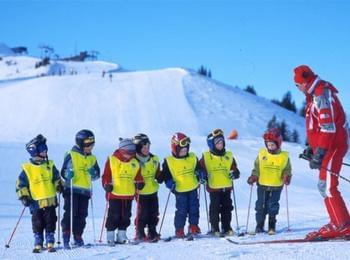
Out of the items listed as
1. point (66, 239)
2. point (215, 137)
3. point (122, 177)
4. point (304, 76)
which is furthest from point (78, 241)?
point (304, 76)

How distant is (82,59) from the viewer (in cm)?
14225

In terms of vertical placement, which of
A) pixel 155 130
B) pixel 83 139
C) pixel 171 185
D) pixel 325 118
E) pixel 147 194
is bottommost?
pixel 147 194

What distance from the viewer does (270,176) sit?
352 inches

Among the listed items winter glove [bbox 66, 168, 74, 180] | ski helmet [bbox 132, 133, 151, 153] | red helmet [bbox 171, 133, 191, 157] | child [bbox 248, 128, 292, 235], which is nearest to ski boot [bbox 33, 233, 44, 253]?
winter glove [bbox 66, 168, 74, 180]

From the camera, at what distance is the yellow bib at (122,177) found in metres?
8.09

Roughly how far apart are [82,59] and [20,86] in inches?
3065

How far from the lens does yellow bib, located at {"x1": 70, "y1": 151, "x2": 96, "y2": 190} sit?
7.94 metres

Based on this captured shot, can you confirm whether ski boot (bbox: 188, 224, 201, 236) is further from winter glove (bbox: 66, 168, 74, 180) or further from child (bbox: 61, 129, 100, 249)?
winter glove (bbox: 66, 168, 74, 180)

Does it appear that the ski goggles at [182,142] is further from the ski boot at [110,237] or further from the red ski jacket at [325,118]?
the red ski jacket at [325,118]

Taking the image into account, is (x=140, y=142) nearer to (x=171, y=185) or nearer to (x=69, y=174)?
(x=171, y=185)

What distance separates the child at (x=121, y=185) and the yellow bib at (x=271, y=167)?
6.91 ft

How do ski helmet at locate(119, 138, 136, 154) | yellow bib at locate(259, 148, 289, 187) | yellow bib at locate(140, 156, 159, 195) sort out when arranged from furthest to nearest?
yellow bib at locate(259, 148, 289, 187)
yellow bib at locate(140, 156, 159, 195)
ski helmet at locate(119, 138, 136, 154)

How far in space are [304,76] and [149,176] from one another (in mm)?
3055

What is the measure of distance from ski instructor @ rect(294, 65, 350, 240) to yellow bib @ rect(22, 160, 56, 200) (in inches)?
141
